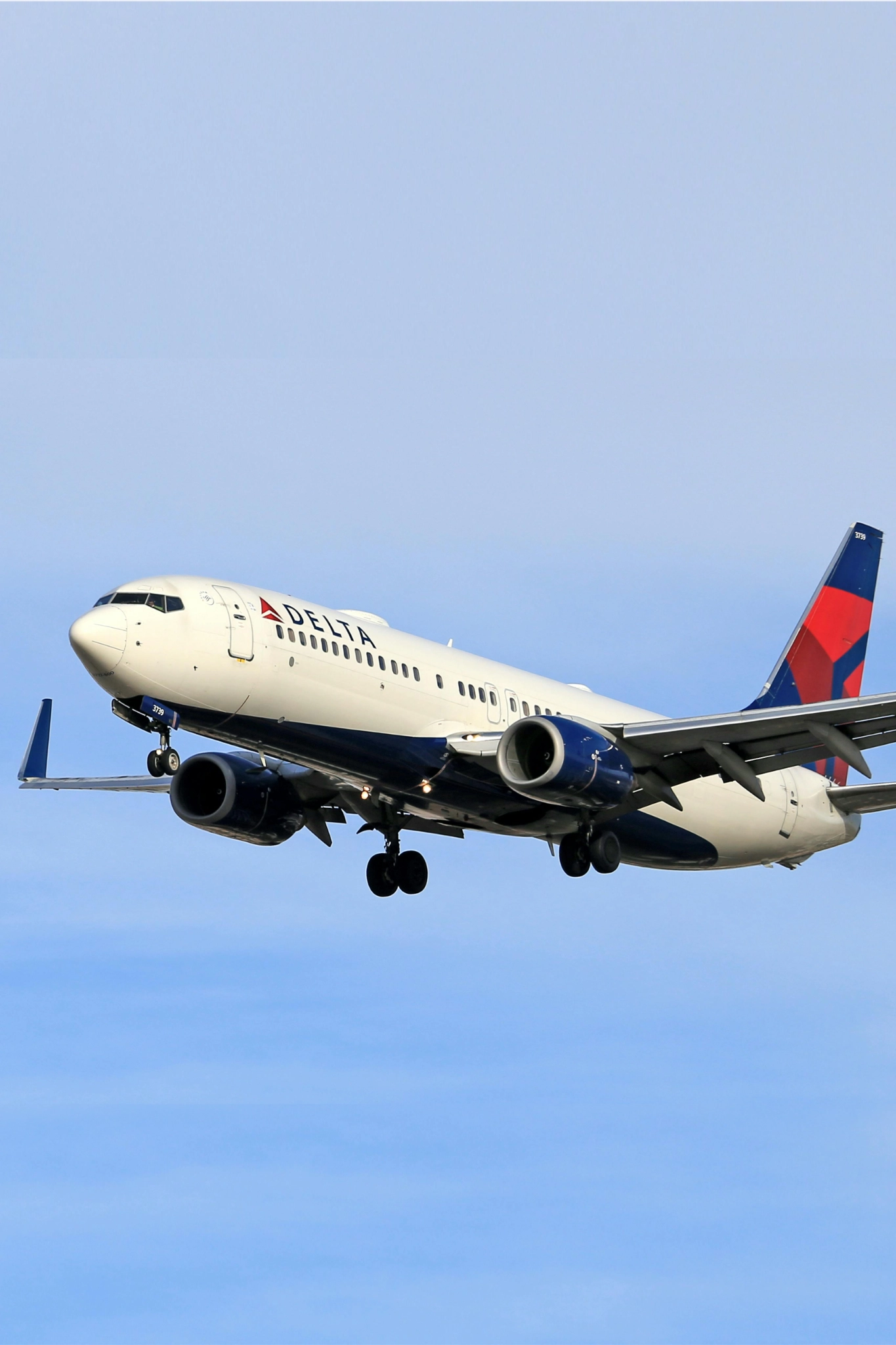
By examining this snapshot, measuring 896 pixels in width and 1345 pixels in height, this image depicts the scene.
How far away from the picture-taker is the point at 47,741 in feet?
162

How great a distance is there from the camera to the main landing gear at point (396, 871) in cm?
4384

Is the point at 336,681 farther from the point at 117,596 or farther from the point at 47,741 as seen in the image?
the point at 47,741

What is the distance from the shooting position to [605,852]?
4075cm

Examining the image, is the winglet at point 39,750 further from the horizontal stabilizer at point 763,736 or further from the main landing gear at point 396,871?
the horizontal stabilizer at point 763,736

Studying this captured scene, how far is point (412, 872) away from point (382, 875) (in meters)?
A: 0.72

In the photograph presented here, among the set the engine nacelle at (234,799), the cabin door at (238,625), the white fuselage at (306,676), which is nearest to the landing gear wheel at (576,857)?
the white fuselage at (306,676)

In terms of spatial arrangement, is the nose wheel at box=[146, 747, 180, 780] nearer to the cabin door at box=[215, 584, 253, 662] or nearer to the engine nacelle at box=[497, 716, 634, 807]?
the cabin door at box=[215, 584, 253, 662]

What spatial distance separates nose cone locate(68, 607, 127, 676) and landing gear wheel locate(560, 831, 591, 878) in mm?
11687

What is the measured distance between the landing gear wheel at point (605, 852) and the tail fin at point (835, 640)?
10384 millimetres

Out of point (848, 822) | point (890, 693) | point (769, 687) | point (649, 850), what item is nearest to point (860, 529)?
point (769, 687)

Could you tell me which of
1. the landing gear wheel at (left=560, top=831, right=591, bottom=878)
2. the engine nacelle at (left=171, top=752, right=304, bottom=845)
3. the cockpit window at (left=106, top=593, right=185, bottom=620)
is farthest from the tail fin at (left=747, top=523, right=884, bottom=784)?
the cockpit window at (left=106, top=593, right=185, bottom=620)

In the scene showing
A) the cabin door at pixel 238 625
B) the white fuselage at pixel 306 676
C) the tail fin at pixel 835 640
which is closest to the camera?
the white fuselage at pixel 306 676

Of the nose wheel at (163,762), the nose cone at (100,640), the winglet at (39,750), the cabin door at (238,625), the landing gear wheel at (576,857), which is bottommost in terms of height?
the nose wheel at (163,762)

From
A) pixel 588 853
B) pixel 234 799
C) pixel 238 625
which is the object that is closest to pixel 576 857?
pixel 588 853
